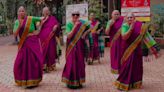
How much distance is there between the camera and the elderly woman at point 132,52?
28.5 feet

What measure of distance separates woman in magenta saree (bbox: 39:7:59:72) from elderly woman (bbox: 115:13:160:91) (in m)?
3.04

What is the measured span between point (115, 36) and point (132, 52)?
4.22ft

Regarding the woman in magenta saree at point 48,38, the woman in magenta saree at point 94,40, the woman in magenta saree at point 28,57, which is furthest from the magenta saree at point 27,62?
the woman in magenta saree at point 94,40

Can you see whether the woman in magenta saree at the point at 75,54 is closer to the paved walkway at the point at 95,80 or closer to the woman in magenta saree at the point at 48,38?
the paved walkway at the point at 95,80

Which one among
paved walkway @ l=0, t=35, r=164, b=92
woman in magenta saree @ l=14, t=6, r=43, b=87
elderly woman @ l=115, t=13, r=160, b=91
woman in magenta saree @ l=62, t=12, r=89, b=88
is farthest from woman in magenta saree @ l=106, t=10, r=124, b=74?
woman in magenta saree @ l=14, t=6, r=43, b=87

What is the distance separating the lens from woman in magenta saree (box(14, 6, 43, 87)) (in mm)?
9219

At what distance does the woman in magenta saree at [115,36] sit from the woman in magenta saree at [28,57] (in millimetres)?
1723

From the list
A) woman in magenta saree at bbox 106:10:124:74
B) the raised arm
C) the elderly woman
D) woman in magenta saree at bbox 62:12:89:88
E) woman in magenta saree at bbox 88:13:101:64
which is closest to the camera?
the raised arm

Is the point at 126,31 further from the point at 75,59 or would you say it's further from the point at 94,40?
the point at 94,40

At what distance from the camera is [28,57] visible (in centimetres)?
930

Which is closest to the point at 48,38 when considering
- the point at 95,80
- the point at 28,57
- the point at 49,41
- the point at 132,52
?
the point at 49,41

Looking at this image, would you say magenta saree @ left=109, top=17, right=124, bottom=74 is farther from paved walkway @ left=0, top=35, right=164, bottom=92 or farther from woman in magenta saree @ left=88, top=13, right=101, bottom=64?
woman in magenta saree @ left=88, top=13, right=101, bottom=64

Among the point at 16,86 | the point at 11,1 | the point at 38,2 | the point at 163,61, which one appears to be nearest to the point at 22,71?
the point at 16,86

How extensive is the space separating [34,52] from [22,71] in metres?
0.51
